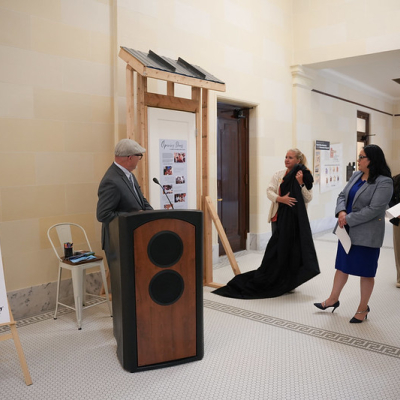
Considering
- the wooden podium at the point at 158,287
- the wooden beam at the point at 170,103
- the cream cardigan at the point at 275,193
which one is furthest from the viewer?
the cream cardigan at the point at 275,193

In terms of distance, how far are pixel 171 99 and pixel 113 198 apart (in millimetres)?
1561

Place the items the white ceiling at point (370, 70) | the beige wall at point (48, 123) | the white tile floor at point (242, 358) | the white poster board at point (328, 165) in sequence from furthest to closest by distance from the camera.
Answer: the white poster board at point (328, 165) → the white ceiling at point (370, 70) → the beige wall at point (48, 123) → the white tile floor at point (242, 358)

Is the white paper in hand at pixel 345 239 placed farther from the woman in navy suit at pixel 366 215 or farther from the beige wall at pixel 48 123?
the beige wall at pixel 48 123

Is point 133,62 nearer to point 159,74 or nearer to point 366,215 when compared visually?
point 159,74

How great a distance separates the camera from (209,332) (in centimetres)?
336

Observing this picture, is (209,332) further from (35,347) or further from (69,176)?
(69,176)

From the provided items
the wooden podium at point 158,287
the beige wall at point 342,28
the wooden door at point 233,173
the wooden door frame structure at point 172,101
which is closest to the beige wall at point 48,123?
the wooden door frame structure at point 172,101

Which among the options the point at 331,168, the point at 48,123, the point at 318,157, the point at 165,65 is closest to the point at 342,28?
the point at 318,157

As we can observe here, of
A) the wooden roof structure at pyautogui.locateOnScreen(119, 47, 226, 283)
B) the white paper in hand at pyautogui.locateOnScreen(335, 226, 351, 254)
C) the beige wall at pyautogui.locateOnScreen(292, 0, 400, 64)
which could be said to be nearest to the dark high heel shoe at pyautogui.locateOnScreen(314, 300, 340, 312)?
the white paper in hand at pyautogui.locateOnScreen(335, 226, 351, 254)

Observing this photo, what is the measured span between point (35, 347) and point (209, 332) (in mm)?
1297

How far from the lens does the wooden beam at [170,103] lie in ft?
13.3

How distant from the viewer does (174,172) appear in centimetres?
429

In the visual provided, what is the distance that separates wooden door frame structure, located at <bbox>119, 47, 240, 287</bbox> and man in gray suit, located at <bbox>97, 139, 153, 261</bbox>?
722 millimetres

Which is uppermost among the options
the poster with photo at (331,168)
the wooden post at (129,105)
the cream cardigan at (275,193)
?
the wooden post at (129,105)
